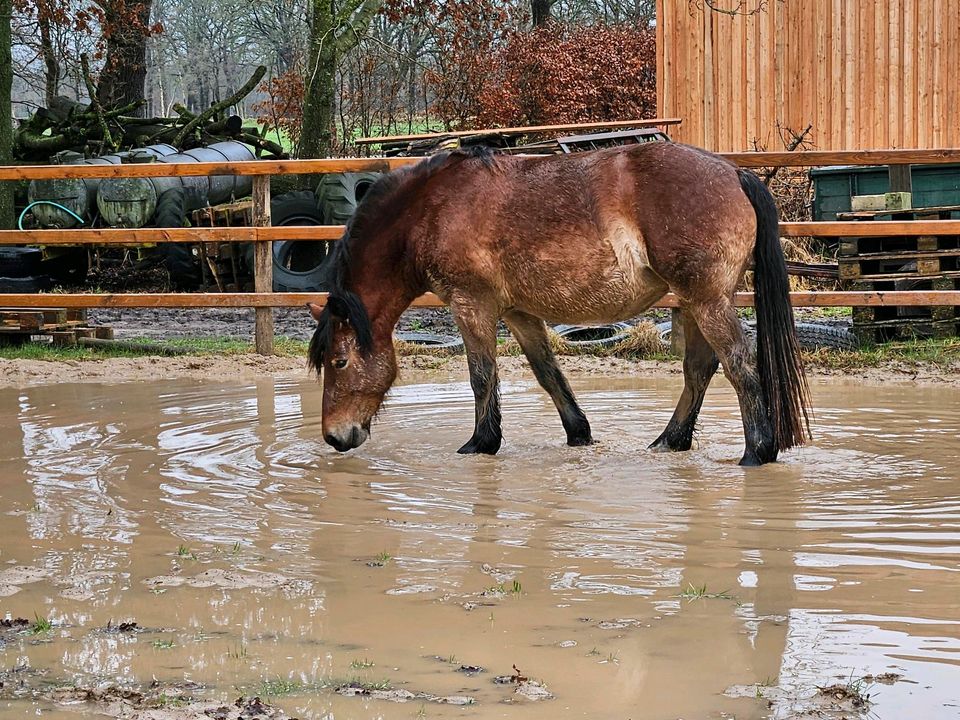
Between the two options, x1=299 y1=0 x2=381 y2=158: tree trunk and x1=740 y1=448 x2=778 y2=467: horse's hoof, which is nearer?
x1=740 y1=448 x2=778 y2=467: horse's hoof

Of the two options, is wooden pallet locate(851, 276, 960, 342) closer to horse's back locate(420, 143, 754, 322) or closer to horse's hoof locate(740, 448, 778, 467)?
horse's back locate(420, 143, 754, 322)

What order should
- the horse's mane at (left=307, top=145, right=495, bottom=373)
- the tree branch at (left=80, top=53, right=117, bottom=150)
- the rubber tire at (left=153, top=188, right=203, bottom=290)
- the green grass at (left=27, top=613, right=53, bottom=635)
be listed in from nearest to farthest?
the green grass at (left=27, top=613, right=53, bottom=635) → the horse's mane at (left=307, top=145, right=495, bottom=373) → the rubber tire at (left=153, top=188, right=203, bottom=290) → the tree branch at (left=80, top=53, right=117, bottom=150)

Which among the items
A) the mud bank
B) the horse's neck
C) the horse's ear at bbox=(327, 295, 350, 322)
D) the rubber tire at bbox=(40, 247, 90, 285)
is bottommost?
the mud bank

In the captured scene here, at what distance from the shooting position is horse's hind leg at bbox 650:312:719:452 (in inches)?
249

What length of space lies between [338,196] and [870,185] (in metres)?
5.91

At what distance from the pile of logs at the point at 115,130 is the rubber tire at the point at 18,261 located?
3.31m

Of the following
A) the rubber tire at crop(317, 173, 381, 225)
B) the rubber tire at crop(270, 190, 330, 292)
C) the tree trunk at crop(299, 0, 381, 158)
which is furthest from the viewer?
the tree trunk at crop(299, 0, 381, 158)

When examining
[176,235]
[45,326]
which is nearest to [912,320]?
[176,235]

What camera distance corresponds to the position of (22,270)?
13.9 metres

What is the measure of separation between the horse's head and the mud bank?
9.05 feet

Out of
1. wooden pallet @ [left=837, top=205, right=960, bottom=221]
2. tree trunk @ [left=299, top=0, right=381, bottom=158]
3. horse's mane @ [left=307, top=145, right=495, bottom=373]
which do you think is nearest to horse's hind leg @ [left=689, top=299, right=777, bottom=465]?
horse's mane @ [left=307, top=145, right=495, bottom=373]

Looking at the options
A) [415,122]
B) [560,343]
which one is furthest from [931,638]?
[415,122]

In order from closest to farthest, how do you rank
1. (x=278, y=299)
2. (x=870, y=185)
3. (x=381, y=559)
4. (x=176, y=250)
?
(x=381, y=559)
(x=278, y=299)
(x=870, y=185)
(x=176, y=250)

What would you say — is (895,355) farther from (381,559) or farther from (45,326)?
(45,326)
